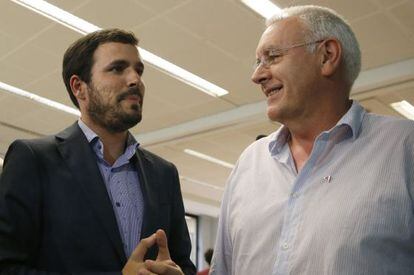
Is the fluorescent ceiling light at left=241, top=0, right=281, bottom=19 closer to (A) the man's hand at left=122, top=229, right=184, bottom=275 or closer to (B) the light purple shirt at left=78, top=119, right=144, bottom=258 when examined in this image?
(B) the light purple shirt at left=78, top=119, right=144, bottom=258

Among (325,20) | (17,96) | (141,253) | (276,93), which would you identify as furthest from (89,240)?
(17,96)

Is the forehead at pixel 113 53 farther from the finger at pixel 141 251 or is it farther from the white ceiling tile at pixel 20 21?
the white ceiling tile at pixel 20 21

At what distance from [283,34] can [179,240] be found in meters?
0.80

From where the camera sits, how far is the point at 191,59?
513 centimetres

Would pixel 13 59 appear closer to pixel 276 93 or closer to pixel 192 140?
pixel 192 140

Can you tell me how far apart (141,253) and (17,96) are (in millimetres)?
5637

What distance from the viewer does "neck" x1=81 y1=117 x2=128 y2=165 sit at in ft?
5.17

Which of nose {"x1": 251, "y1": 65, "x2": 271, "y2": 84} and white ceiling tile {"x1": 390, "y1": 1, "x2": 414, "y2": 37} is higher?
white ceiling tile {"x1": 390, "y1": 1, "x2": 414, "y2": 37}

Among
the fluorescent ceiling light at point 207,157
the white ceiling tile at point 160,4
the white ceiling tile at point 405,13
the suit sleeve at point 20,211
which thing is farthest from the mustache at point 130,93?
the fluorescent ceiling light at point 207,157

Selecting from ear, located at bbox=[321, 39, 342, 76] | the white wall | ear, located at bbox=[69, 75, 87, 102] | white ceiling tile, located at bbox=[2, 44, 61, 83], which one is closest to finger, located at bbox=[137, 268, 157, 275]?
ear, located at bbox=[69, 75, 87, 102]

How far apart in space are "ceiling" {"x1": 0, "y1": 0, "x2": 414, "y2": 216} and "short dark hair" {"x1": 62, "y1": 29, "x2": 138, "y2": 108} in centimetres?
257

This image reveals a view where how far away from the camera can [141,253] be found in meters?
1.21

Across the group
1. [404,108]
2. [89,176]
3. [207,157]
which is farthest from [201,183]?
[89,176]

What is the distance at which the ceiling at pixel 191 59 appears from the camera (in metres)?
4.20
